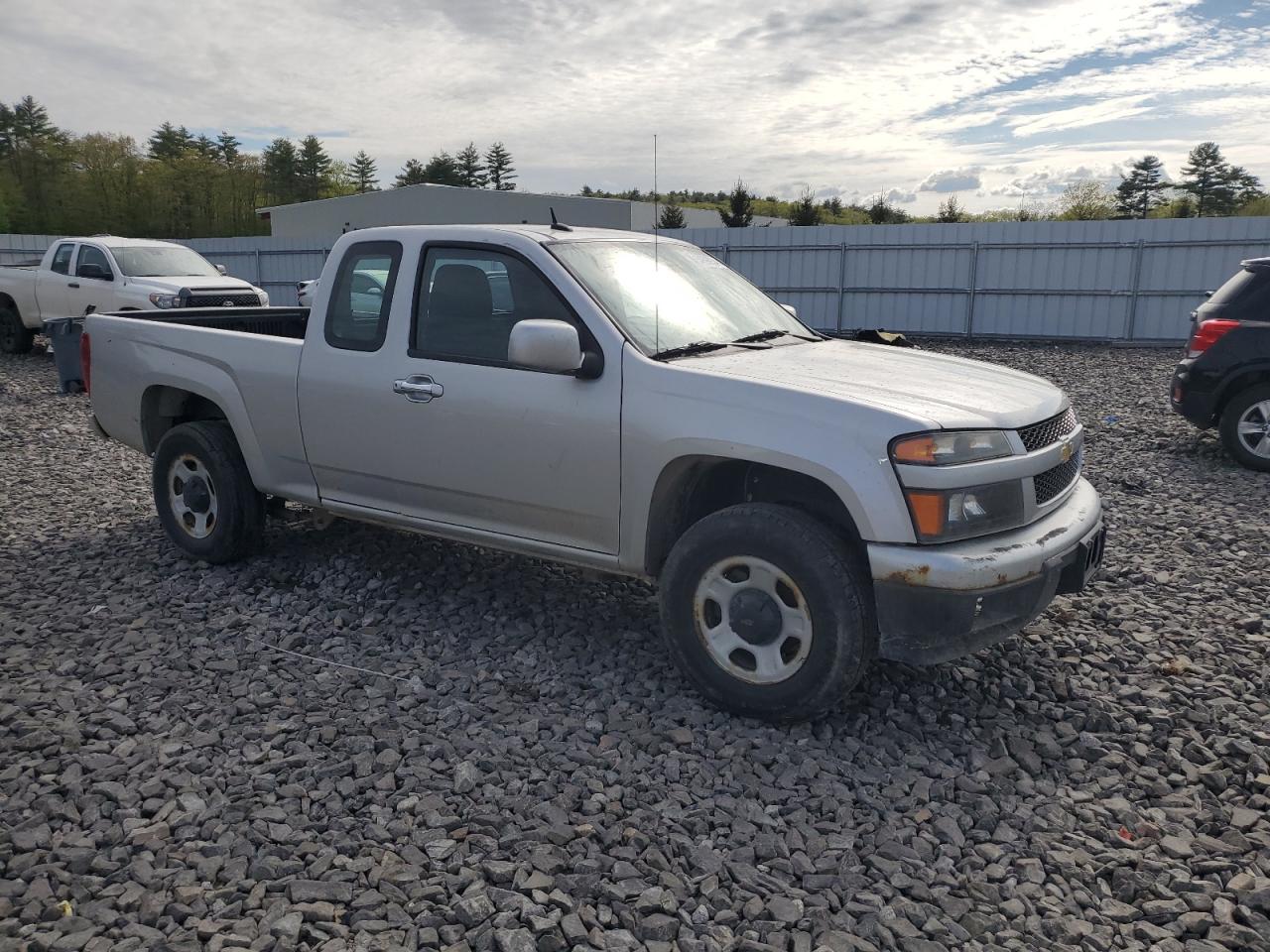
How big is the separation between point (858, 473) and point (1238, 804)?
5.55ft

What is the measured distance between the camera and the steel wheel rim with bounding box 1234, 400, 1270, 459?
800 cm

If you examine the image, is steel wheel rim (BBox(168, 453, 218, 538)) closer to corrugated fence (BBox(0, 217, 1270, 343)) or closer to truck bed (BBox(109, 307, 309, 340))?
truck bed (BBox(109, 307, 309, 340))

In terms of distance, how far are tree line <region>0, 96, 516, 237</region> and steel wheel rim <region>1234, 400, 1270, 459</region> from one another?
70820mm

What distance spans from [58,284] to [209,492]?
11.8 meters

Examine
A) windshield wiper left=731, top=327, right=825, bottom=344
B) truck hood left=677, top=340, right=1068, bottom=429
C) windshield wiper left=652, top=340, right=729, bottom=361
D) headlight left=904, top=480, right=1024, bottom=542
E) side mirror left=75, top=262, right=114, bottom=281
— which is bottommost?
headlight left=904, top=480, right=1024, bottom=542

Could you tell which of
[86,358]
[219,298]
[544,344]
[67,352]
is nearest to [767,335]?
[544,344]

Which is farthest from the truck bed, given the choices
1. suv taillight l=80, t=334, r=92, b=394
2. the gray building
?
the gray building

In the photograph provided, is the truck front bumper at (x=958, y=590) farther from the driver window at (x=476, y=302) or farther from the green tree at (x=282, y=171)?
the green tree at (x=282, y=171)

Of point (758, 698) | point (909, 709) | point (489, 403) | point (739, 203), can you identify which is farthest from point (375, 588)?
point (739, 203)

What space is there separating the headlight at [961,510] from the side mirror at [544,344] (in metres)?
1.40

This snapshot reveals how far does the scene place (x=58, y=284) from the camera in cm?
1503

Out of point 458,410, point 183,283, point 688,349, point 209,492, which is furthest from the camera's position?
point 183,283

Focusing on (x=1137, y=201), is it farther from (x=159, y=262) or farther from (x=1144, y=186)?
(x=159, y=262)

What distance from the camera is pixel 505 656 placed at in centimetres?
448
